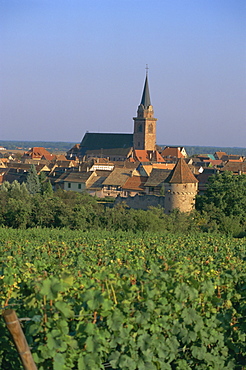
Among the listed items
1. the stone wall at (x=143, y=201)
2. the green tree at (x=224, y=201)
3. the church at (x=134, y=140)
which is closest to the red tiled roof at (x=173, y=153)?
the church at (x=134, y=140)

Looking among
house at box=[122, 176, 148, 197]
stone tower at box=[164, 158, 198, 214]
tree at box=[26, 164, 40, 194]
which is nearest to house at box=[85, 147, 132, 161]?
tree at box=[26, 164, 40, 194]

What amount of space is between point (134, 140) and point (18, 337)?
125 metres

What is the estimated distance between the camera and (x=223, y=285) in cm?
857

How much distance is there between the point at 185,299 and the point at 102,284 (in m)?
1.14

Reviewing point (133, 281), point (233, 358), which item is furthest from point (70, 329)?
point (233, 358)

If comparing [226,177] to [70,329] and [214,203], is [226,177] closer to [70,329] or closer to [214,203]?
[214,203]

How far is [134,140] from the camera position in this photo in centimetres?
12975

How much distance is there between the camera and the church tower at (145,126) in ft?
419

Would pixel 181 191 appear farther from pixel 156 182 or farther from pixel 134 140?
pixel 134 140

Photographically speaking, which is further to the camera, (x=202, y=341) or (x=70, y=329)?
(x=202, y=341)

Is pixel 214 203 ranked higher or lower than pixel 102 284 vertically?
lower

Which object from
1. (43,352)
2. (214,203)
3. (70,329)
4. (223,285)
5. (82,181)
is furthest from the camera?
(82,181)

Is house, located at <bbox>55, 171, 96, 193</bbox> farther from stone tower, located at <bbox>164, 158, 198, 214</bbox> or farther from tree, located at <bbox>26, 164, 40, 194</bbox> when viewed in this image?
stone tower, located at <bbox>164, 158, 198, 214</bbox>

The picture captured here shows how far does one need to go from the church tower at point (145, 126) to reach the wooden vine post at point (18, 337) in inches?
4800
